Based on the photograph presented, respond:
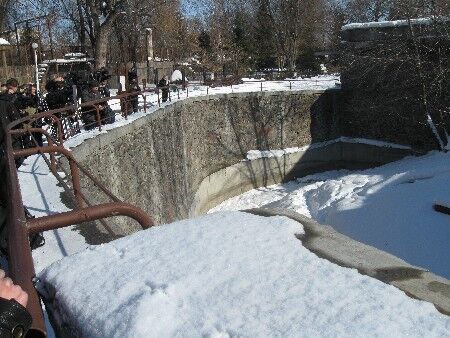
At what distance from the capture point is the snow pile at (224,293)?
5.90ft

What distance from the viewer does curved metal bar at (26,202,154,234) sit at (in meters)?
2.43

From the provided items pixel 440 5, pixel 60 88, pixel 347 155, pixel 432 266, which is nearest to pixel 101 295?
pixel 432 266

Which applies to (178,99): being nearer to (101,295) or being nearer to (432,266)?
(432,266)

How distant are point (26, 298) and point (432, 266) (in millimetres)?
9508

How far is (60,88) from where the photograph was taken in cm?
1162

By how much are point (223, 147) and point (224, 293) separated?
1906cm

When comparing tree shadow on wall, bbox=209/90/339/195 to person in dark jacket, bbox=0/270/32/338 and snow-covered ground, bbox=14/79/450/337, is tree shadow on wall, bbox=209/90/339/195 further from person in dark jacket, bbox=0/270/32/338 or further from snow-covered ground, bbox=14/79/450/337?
person in dark jacket, bbox=0/270/32/338

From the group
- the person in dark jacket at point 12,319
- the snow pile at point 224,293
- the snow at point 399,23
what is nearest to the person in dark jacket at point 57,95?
the snow pile at point 224,293

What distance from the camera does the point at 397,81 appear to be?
20562 millimetres

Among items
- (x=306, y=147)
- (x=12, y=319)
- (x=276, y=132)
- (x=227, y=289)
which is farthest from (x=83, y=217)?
(x=306, y=147)

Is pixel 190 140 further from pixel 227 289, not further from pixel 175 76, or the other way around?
pixel 227 289

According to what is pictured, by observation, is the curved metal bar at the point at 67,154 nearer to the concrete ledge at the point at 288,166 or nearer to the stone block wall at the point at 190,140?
the stone block wall at the point at 190,140

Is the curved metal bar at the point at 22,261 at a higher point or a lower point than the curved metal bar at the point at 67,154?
higher

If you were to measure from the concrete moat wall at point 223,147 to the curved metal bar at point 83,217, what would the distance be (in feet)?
27.6
